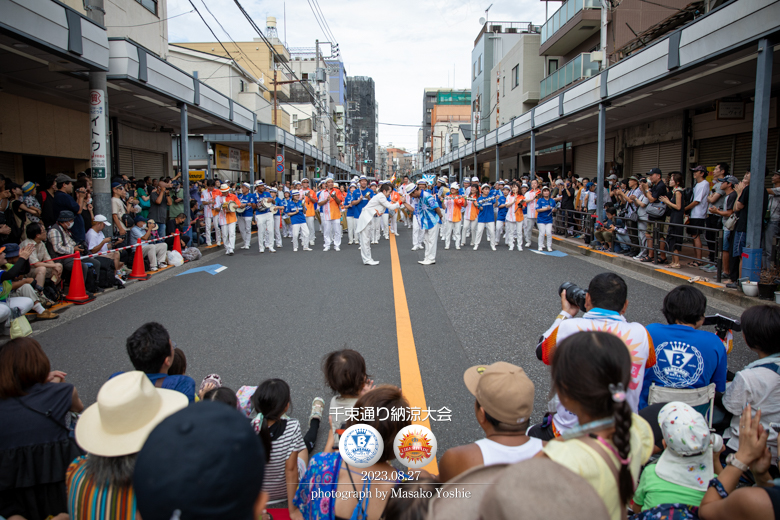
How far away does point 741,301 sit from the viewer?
7.47m

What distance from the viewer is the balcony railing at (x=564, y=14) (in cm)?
2212

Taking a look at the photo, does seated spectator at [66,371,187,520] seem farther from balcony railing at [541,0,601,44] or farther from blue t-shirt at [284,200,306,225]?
balcony railing at [541,0,601,44]

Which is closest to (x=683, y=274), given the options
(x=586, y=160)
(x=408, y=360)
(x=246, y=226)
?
(x=408, y=360)

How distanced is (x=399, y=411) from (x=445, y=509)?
95 cm

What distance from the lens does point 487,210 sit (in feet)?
48.1

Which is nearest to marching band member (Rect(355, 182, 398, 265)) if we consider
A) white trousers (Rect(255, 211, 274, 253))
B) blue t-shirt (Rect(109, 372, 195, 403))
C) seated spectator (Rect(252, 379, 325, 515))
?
white trousers (Rect(255, 211, 274, 253))

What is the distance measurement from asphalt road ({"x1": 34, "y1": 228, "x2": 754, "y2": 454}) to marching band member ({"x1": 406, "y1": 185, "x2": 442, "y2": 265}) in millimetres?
590

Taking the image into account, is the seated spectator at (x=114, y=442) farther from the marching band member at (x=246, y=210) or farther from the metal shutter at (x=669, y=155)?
the metal shutter at (x=669, y=155)

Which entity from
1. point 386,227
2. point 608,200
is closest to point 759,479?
→ point 608,200

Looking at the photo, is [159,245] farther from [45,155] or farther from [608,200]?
[608,200]

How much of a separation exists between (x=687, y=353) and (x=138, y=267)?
983 centimetres

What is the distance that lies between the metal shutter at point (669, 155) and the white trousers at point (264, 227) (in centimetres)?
1330

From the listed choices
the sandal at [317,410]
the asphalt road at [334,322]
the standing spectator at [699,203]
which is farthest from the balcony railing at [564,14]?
the sandal at [317,410]

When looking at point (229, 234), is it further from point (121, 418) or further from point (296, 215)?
point (121, 418)
